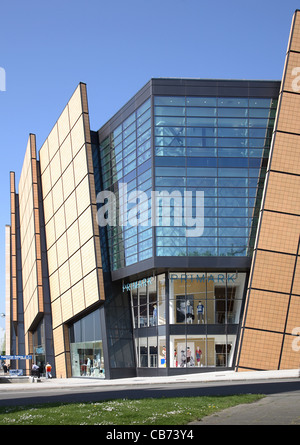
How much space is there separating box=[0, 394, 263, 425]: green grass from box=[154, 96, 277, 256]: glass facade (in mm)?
23940

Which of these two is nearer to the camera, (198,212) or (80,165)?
(198,212)

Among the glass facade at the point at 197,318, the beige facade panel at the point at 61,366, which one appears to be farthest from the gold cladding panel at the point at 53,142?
the glass facade at the point at 197,318

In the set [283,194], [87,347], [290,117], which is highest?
[290,117]

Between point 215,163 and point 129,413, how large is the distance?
29.2m

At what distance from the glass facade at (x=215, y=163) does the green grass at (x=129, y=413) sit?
2394 centimetres

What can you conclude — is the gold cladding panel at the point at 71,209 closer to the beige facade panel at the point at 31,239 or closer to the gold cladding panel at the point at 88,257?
the gold cladding panel at the point at 88,257

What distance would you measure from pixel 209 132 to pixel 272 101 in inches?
192

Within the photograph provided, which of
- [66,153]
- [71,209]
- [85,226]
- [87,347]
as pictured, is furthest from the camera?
[66,153]

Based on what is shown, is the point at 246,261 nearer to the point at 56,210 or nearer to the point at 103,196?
the point at 103,196

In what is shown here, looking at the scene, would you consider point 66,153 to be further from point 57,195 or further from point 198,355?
point 198,355

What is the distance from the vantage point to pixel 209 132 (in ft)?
135

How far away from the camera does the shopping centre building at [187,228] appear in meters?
37.4

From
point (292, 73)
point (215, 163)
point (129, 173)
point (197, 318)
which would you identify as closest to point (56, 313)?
point (129, 173)

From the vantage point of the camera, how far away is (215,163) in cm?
4072
